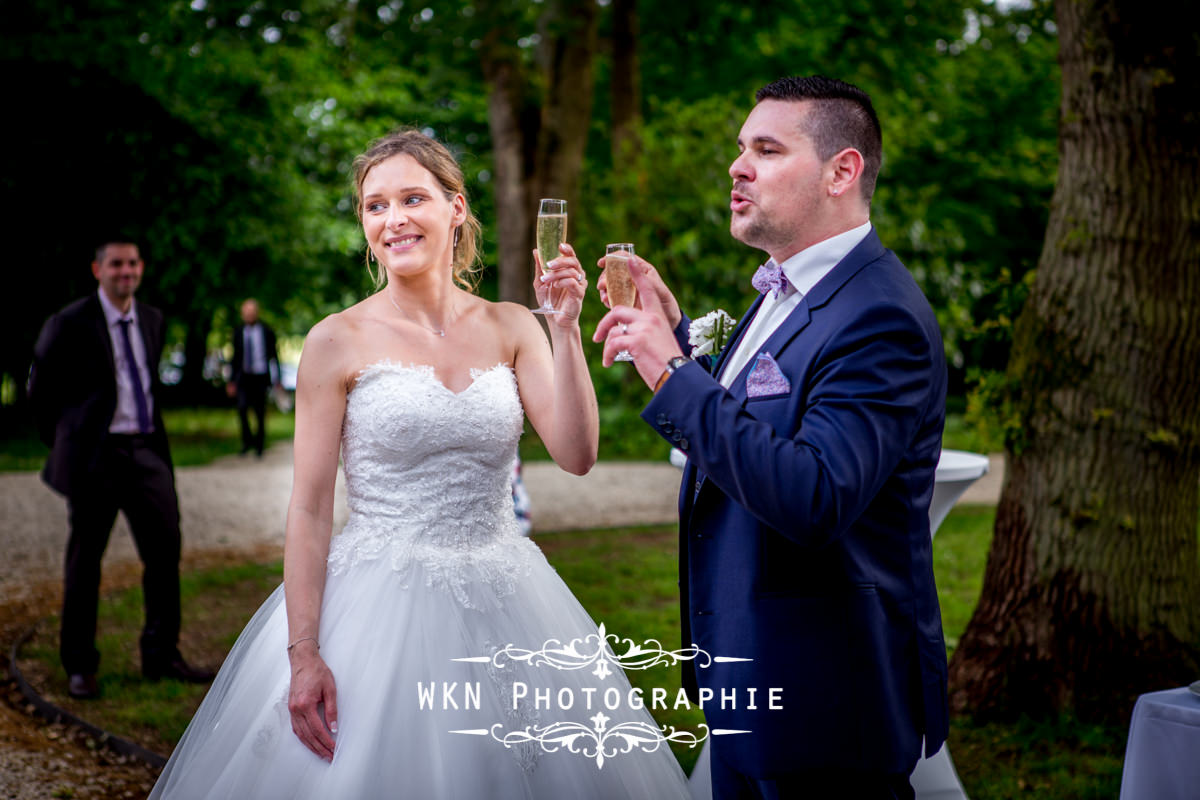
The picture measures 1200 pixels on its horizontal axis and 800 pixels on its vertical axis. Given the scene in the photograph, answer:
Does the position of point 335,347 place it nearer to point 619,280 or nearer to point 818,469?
point 619,280

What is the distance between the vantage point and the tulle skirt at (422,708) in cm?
264

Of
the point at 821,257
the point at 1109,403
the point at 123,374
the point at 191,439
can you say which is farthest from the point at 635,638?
the point at 191,439

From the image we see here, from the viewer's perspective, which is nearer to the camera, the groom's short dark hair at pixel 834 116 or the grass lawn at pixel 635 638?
the groom's short dark hair at pixel 834 116

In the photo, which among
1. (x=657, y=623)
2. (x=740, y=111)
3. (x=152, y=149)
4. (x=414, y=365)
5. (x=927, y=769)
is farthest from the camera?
(x=152, y=149)

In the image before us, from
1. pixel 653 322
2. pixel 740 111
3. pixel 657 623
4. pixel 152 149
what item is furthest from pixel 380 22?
pixel 653 322

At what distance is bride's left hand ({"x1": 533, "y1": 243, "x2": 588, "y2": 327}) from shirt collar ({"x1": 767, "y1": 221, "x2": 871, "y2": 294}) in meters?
0.55

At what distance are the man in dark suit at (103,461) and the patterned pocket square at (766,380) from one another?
4.84 meters

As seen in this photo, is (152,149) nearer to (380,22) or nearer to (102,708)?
(380,22)

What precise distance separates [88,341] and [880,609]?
17.4 feet

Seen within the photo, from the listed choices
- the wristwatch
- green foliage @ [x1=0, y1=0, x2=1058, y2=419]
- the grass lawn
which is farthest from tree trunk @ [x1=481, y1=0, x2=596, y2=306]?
the wristwatch

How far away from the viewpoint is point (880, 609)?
2.23 metres

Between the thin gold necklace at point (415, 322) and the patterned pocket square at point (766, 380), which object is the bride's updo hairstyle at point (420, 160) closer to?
the thin gold necklace at point (415, 322)

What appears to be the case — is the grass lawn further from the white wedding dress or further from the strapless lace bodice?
the strapless lace bodice

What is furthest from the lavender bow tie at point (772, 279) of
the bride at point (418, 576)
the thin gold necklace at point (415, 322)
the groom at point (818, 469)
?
the thin gold necklace at point (415, 322)
